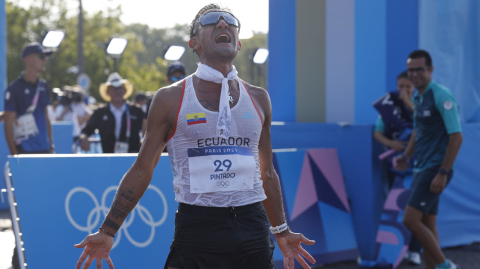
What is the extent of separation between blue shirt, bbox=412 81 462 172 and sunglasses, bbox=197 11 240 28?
10.8ft

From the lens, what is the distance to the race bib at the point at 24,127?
273 inches

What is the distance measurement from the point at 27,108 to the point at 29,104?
54 mm

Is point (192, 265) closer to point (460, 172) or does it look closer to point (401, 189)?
point (401, 189)

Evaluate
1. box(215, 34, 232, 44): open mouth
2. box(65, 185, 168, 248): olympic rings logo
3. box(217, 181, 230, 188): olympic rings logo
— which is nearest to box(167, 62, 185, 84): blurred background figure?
box(65, 185, 168, 248): olympic rings logo

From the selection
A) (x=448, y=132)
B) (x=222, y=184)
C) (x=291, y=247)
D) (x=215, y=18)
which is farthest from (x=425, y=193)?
(x=215, y=18)

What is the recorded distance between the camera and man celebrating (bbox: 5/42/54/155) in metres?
6.86

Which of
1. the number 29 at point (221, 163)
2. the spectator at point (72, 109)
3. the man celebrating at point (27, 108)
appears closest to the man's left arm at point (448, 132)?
the number 29 at point (221, 163)

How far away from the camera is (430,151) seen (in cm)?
580

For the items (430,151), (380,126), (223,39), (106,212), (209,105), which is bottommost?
(106,212)

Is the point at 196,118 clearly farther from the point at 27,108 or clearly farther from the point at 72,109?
the point at 72,109

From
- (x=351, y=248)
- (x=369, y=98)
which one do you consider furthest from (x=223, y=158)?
(x=369, y=98)

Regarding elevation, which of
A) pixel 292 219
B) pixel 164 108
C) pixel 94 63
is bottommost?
pixel 292 219

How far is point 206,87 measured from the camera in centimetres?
309

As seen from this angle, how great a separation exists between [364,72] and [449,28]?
147cm
